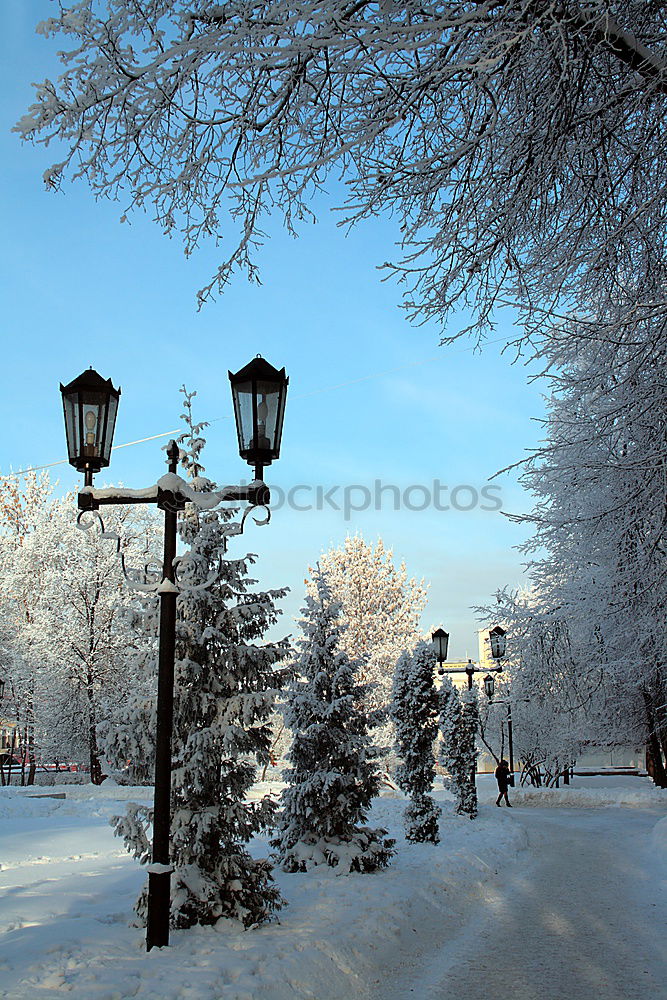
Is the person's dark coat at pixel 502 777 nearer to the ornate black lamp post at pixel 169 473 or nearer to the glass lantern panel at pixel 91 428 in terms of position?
the ornate black lamp post at pixel 169 473

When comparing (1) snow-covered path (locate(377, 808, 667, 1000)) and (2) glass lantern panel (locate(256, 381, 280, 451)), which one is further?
(1) snow-covered path (locate(377, 808, 667, 1000))

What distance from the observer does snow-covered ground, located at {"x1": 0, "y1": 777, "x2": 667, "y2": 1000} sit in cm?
596

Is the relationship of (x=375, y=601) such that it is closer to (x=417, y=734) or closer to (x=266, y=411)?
(x=417, y=734)

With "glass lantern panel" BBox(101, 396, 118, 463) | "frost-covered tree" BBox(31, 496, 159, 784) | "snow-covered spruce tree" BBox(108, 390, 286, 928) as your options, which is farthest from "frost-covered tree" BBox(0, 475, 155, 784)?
"glass lantern panel" BBox(101, 396, 118, 463)

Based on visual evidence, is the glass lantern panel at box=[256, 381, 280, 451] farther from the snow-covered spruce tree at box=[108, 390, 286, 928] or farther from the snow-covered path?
the snow-covered path

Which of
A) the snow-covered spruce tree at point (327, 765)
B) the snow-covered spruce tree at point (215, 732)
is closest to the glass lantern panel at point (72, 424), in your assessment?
the snow-covered spruce tree at point (215, 732)

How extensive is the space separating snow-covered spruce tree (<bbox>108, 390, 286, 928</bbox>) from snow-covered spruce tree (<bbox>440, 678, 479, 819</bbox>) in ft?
43.9

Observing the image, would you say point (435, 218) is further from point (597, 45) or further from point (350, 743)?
point (350, 743)

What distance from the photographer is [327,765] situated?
1162 centimetres

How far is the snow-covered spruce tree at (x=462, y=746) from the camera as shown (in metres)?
21.3

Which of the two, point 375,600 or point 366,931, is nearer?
point 366,931

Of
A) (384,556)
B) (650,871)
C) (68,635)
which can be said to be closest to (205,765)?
(650,871)

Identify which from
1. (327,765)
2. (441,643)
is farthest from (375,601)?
(327,765)

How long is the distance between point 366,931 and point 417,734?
26.3ft
